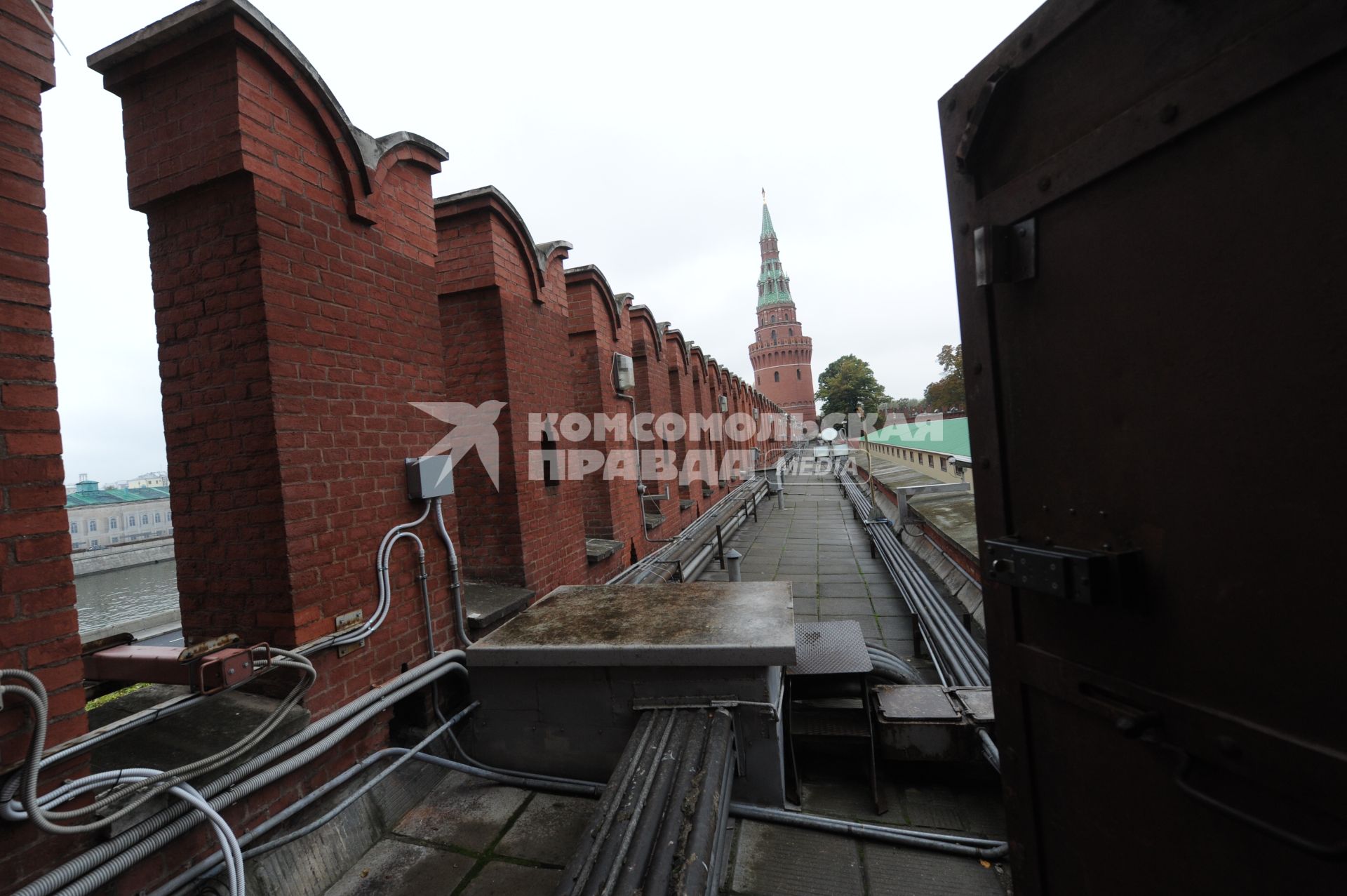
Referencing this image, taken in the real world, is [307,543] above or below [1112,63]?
below

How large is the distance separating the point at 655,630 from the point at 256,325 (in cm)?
236

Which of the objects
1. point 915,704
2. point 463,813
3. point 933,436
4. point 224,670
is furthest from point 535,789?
point 933,436

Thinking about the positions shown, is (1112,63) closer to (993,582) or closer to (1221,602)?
(1221,602)

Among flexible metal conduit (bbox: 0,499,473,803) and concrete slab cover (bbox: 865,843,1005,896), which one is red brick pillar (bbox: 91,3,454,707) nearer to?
flexible metal conduit (bbox: 0,499,473,803)

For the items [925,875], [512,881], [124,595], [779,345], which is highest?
[779,345]

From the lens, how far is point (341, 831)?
2.52m

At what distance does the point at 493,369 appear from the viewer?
4.21 metres

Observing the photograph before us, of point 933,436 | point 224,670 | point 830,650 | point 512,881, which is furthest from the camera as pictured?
point 933,436

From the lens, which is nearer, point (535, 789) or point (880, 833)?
point (880, 833)

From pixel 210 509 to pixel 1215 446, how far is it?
3.47m

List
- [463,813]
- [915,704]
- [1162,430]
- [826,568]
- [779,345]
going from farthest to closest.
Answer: [779,345] < [826,568] < [915,704] < [463,813] < [1162,430]

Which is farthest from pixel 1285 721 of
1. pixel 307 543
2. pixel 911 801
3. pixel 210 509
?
pixel 210 509

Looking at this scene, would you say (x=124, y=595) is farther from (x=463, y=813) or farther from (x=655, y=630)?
(x=655, y=630)

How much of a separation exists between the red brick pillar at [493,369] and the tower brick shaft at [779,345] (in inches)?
2742
